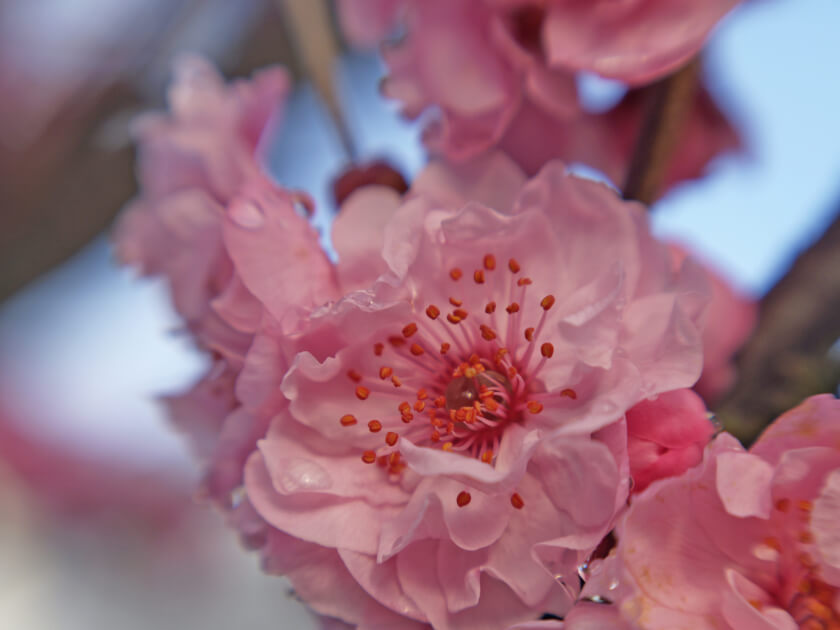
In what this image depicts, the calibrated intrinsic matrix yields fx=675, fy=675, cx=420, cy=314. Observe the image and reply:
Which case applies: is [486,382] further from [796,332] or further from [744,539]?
[796,332]

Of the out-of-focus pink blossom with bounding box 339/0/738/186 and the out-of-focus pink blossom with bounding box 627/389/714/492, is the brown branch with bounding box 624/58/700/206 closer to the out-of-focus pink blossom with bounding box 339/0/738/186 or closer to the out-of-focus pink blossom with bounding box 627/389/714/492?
the out-of-focus pink blossom with bounding box 339/0/738/186

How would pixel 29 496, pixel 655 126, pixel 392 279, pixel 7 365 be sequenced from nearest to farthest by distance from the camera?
pixel 392 279, pixel 655 126, pixel 29 496, pixel 7 365

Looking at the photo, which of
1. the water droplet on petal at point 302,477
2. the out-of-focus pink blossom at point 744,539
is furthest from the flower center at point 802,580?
the water droplet on petal at point 302,477

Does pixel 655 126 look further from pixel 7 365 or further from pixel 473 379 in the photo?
pixel 7 365

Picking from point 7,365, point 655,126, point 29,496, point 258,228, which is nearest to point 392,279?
point 258,228

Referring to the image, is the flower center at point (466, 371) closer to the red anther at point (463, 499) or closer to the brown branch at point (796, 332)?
the red anther at point (463, 499)

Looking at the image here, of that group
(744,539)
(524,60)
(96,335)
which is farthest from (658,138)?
(96,335)

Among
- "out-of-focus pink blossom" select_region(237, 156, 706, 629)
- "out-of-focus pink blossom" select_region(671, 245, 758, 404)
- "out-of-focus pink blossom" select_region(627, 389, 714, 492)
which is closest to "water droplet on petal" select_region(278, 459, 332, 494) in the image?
"out-of-focus pink blossom" select_region(237, 156, 706, 629)
